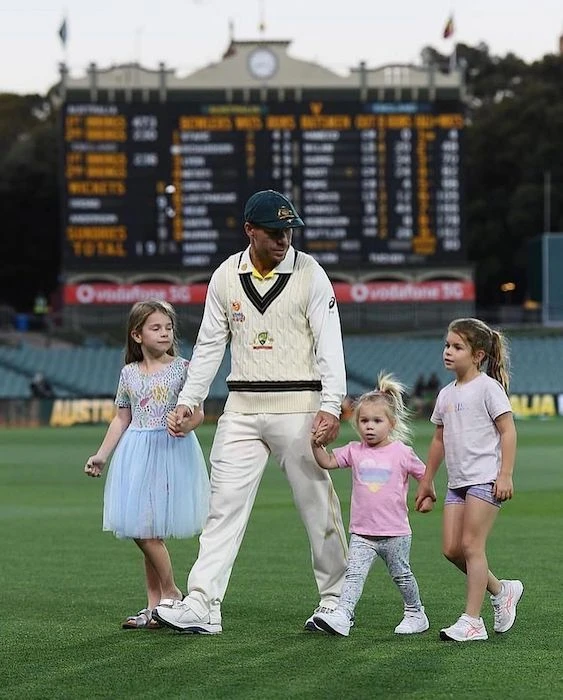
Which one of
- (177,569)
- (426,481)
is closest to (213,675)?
(426,481)

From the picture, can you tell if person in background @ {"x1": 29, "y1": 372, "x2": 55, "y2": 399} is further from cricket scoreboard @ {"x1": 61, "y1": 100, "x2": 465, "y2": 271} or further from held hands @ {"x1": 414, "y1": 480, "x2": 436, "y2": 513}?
held hands @ {"x1": 414, "y1": 480, "x2": 436, "y2": 513}

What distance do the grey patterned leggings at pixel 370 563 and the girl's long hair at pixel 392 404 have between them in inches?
20.8

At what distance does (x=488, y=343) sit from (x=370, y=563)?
125 centimetres

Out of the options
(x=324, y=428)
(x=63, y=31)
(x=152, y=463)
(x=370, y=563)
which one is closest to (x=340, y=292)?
(x=63, y=31)

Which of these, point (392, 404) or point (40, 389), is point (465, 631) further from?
point (40, 389)

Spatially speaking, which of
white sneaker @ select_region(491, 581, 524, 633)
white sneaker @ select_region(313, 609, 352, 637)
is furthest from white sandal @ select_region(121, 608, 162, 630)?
white sneaker @ select_region(491, 581, 524, 633)

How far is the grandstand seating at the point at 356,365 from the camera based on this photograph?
46969 mm

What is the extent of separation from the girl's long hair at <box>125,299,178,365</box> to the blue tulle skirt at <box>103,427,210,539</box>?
0.42 metres

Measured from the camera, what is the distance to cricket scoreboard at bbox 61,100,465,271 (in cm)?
4234

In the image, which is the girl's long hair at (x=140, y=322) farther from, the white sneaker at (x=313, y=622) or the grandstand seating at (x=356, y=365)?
the grandstand seating at (x=356, y=365)

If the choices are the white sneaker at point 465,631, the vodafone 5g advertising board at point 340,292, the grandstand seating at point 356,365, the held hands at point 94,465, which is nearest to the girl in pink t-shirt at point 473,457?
the white sneaker at point 465,631

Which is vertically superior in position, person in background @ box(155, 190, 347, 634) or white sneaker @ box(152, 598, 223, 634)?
person in background @ box(155, 190, 347, 634)

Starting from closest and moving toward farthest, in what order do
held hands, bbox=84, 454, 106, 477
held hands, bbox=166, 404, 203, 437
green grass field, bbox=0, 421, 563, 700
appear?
→ green grass field, bbox=0, 421, 563, 700, held hands, bbox=166, 404, 203, 437, held hands, bbox=84, 454, 106, 477

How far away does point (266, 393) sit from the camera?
27.9 ft
